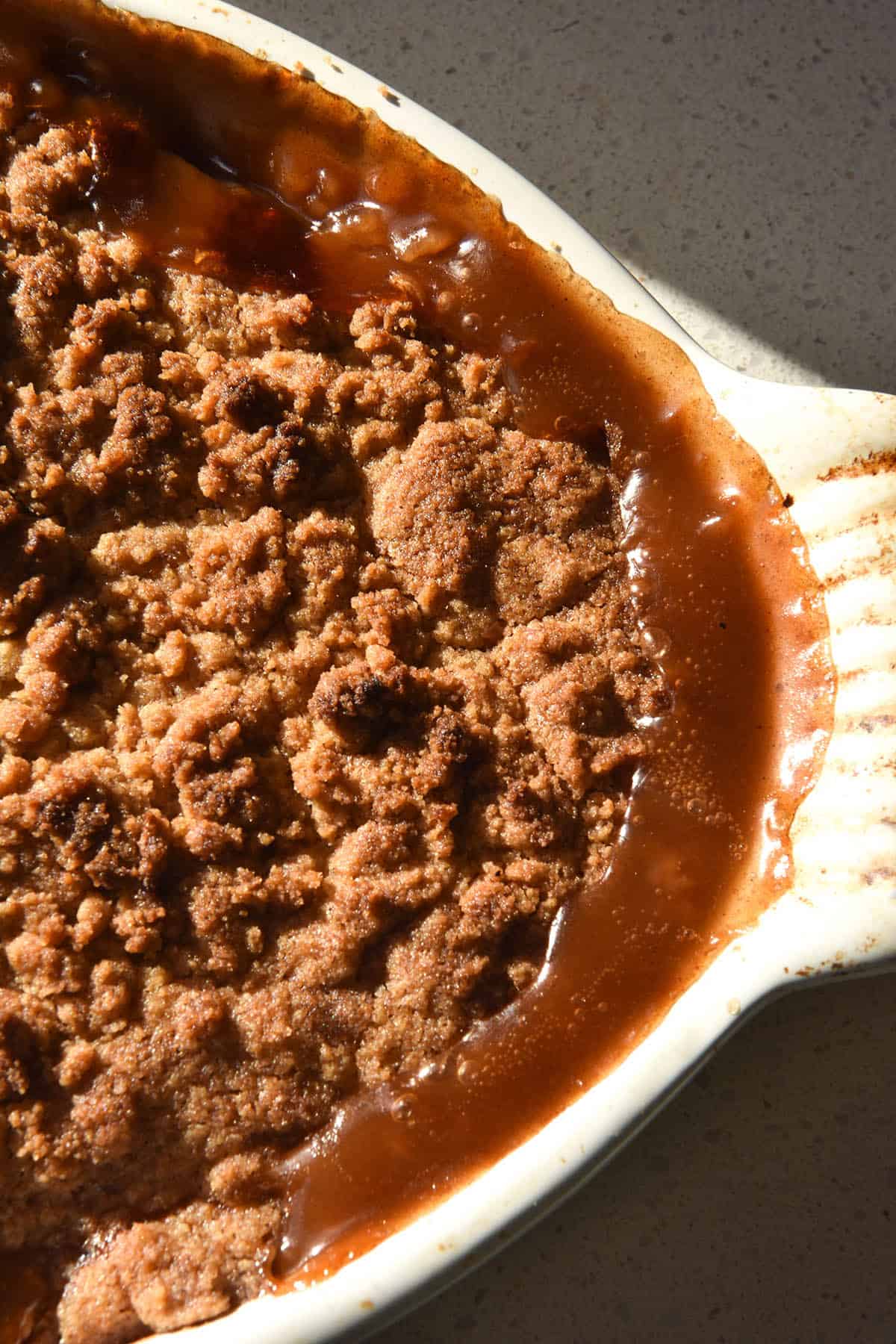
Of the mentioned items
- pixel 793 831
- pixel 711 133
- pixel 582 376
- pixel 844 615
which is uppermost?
pixel 711 133

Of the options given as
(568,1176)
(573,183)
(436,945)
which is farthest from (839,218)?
(568,1176)

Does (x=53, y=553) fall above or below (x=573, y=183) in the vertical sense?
below

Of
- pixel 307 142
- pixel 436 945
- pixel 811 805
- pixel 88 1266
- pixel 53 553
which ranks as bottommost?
pixel 88 1266

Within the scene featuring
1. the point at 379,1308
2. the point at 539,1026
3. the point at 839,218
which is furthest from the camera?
the point at 839,218

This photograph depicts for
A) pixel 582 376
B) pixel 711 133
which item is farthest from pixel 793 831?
pixel 711 133

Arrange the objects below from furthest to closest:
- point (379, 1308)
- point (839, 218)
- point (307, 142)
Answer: point (839, 218)
point (307, 142)
point (379, 1308)

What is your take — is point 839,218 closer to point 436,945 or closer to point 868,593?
point 868,593

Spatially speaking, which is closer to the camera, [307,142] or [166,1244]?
[166,1244]

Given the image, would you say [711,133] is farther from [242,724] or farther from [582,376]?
[242,724]

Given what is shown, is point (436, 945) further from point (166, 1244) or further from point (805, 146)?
point (805, 146)
